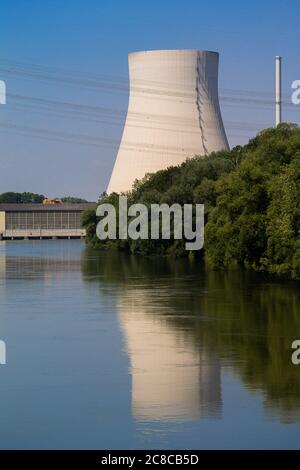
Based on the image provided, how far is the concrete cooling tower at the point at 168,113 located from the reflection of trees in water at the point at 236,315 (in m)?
14.2

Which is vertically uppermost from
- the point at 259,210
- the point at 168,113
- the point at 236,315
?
the point at 168,113

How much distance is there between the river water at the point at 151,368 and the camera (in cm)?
786

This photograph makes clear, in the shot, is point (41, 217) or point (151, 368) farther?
point (41, 217)

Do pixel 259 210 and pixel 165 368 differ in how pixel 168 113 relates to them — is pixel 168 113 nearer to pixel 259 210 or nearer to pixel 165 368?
pixel 259 210

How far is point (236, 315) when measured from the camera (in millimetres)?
14664

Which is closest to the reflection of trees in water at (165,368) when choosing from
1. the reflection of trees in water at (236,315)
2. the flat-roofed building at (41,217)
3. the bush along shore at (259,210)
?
the reflection of trees in water at (236,315)

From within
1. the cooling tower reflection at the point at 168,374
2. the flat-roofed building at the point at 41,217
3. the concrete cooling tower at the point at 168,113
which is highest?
Answer: the concrete cooling tower at the point at 168,113

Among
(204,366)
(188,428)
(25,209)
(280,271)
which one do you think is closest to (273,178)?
(280,271)

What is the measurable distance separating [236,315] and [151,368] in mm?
4489

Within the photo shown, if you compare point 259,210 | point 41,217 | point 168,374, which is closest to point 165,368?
point 168,374

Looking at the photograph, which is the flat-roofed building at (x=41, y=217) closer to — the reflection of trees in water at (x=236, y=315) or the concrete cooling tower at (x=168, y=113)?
the concrete cooling tower at (x=168, y=113)

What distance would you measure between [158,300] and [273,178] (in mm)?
5797

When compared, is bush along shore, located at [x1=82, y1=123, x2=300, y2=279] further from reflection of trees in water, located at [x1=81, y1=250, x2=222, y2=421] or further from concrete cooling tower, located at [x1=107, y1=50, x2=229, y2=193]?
concrete cooling tower, located at [x1=107, y1=50, x2=229, y2=193]

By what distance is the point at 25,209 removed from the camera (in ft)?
220
